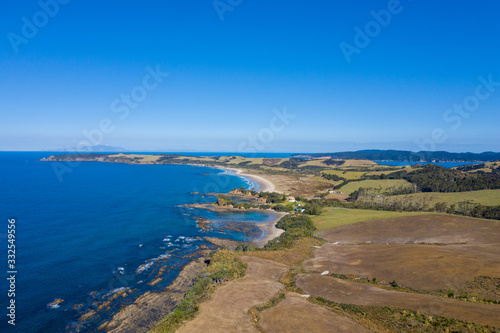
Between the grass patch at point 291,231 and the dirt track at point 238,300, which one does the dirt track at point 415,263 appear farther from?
the dirt track at point 238,300

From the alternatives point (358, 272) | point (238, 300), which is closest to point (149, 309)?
point (238, 300)

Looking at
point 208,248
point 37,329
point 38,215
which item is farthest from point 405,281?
point 38,215

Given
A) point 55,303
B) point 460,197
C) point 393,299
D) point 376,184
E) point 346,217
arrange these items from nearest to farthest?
point 393,299, point 55,303, point 346,217, point 460,197, point 376,184

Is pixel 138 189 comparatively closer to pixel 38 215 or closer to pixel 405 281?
pixel 38 215

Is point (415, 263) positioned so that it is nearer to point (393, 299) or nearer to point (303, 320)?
point (393, 299)

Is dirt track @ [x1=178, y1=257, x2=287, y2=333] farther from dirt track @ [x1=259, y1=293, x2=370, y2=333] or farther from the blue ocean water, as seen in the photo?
the blue ocean water

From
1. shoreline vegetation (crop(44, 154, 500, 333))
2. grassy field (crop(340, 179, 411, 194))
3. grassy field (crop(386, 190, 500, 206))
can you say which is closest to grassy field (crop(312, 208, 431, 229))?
shoreline vegetation (crop(44, 154, 500, 333))

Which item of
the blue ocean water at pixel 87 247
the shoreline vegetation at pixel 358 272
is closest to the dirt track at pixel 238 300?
the shoreline vegetation at pixel 358 272
